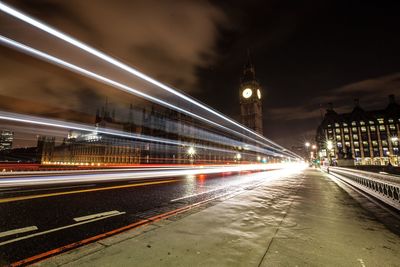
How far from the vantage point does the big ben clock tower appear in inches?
5202

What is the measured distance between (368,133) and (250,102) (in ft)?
205

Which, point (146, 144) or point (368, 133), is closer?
point (146, 144)

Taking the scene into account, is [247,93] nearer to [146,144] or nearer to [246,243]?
[146,144]

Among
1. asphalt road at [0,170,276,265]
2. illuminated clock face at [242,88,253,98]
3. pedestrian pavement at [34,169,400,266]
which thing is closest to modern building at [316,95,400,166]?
illuminated clock face at [242,88,253,98]

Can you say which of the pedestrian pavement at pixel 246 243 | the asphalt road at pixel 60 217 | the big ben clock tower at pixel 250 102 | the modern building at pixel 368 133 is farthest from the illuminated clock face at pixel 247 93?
the pedestrian pavement at pixel 246 243

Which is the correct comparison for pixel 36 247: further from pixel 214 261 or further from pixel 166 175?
pixel 166 175

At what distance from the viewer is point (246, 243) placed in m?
4.07

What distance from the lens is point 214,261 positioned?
3.35m

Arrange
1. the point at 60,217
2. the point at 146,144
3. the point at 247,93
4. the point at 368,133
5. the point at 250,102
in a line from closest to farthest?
the point at 60,217 < the point at 146,144 < the point at 368,133 < the point at 250,102 < the point at 247,93

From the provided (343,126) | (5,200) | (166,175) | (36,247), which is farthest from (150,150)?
(343,126)

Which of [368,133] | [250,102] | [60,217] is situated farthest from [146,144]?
[368,133]

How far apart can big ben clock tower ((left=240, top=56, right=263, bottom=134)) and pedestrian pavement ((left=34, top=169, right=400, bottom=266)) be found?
128m

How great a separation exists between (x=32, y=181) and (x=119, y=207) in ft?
26.5

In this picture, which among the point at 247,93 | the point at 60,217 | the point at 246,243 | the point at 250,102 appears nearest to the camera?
the point at 246,243
